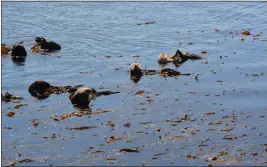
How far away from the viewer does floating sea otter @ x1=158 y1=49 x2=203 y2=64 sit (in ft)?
115

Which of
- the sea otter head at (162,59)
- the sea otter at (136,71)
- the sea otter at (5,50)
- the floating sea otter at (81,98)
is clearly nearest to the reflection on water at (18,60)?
the sea otter at (5,50)

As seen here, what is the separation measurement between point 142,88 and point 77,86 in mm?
3481

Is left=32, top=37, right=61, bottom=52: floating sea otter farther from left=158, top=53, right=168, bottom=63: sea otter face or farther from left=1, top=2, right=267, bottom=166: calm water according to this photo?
left=158, top=53, right=168, bottom=63: sea otter face

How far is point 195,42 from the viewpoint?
42.1 meters

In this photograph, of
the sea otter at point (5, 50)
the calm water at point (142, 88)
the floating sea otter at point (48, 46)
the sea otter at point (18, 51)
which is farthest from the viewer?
the floating sea otter at point (48, 46)

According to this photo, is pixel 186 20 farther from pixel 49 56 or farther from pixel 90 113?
pixel 90 113

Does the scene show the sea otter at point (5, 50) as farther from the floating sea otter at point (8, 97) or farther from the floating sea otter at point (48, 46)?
the floating sea otter at point (8, 97)

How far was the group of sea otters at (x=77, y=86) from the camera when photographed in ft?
87.4

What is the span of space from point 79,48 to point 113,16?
15.1 meters

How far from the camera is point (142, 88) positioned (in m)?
29.3

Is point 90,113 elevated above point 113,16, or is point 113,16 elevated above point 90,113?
point 113,16

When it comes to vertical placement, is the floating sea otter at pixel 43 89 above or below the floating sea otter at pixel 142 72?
below

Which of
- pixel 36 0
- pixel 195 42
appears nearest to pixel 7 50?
pixel 195 42

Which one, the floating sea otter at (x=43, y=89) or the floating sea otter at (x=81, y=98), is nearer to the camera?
the floating sea otter at (x=81, y=98)
